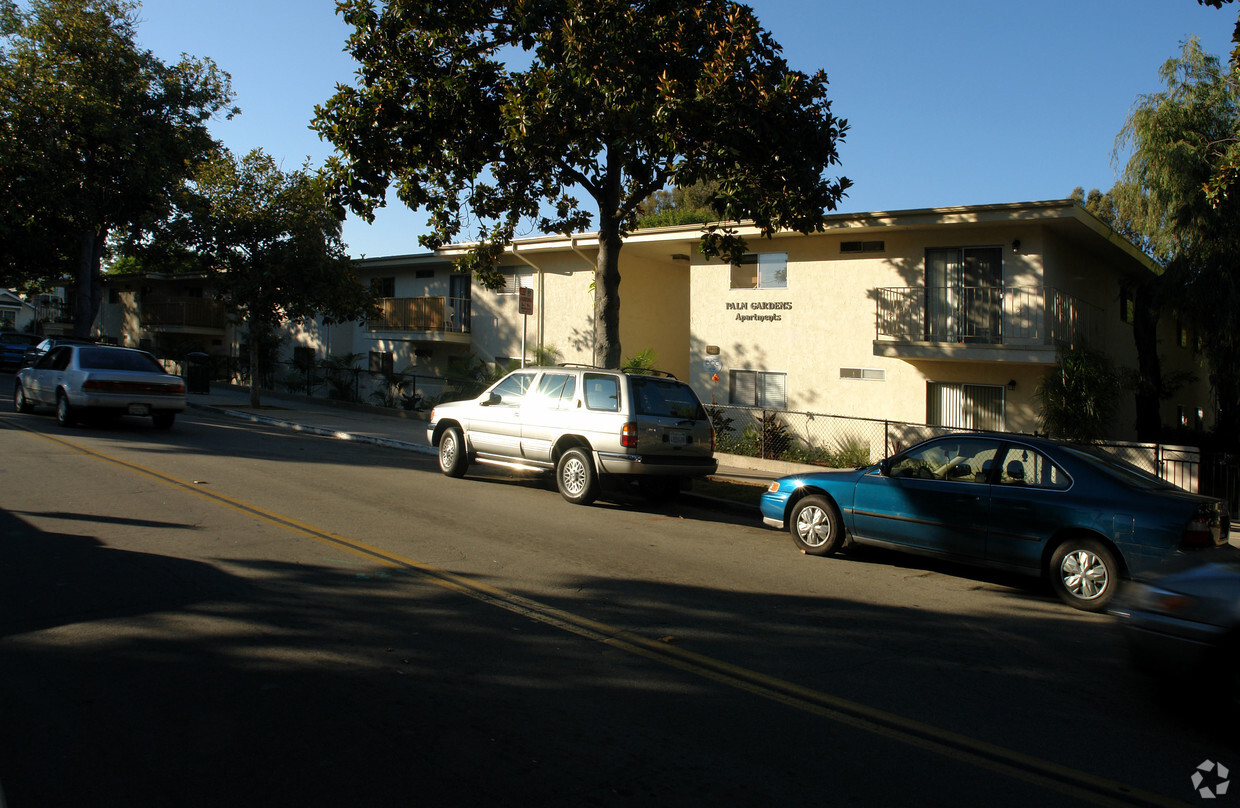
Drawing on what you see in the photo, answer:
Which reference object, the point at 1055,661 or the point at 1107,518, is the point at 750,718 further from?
the point at 1107,518

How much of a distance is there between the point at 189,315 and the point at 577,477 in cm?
3375

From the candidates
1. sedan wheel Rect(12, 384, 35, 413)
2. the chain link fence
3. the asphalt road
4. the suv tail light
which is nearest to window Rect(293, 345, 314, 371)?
sedan wheel Rect(12, 384, 35, 413)

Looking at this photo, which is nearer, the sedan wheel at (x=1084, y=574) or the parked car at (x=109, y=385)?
the sedan wheel at (x=1084, y=574)

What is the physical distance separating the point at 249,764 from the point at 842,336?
17.2 meters

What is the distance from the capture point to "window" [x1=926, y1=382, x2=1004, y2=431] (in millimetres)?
17922

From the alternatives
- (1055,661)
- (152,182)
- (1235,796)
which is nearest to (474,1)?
(1055,661)

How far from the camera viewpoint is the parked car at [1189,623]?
4.73 meters

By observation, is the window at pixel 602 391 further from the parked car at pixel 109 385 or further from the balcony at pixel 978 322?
the parked car at pixel 109 385

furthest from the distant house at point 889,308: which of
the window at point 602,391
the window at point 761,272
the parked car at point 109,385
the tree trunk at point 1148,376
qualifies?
the parked car at point 109,385

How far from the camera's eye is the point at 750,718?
476cm

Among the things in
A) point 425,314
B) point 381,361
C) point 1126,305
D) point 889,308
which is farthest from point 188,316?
point 1126,305

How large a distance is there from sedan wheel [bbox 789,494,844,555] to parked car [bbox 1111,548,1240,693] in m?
4.11

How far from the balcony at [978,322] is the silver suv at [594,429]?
22.6 ft

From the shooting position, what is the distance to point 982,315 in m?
17.8
